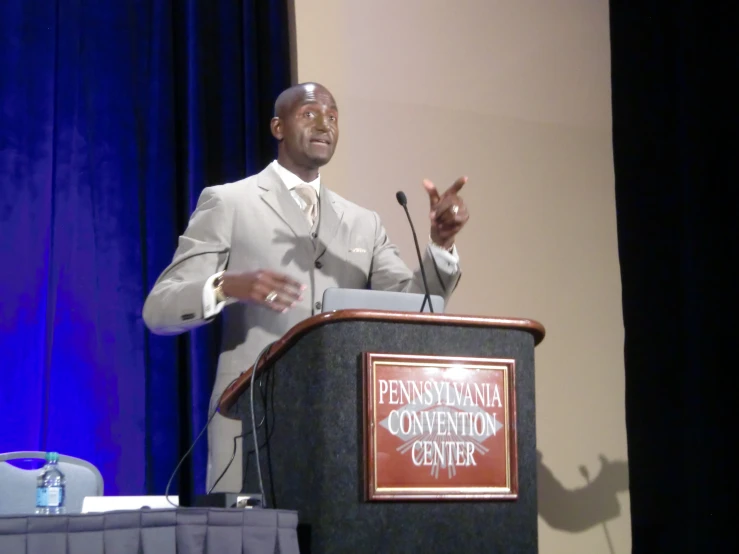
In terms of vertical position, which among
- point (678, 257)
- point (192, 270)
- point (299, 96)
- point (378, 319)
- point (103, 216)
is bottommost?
point (378, 319)

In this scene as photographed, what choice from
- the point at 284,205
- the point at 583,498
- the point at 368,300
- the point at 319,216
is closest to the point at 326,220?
the point at 319,216

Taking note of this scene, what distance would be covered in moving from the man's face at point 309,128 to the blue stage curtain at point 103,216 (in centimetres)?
83

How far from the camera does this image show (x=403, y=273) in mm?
2625

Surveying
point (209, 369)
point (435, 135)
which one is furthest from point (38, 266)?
point (435, 135)

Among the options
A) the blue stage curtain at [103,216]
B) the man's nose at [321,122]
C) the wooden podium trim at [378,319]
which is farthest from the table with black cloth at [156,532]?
the blue stage curtain at [103,216]

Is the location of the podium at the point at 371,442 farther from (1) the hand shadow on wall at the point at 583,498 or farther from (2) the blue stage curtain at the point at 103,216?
(1) the hand shadow on wall at the point at 583,498

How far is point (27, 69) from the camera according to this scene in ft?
10.9

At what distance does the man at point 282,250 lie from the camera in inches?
87.6

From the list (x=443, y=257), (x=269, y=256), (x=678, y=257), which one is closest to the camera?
(x=443, y=257)

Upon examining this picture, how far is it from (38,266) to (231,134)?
876mm

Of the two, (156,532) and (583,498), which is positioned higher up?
(156,532)

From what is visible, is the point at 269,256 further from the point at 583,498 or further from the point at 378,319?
the point at 583,498

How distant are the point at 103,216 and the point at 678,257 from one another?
2.09 meters

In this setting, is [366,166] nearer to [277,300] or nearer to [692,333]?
[692,333]
